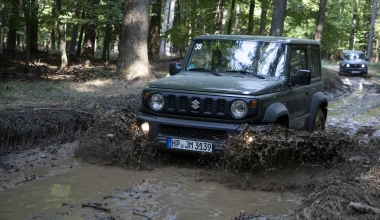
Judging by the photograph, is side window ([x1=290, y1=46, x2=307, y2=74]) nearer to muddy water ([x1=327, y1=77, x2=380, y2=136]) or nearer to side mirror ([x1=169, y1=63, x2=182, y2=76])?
side mirror ([x1=169, y1=63, x2=182, y2=76])

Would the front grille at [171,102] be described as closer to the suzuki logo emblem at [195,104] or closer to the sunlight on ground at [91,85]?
the suzuki logo emblem at [195,104]

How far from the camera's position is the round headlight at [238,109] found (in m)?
6.44

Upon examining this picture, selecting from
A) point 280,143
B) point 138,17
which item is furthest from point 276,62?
point 138,17

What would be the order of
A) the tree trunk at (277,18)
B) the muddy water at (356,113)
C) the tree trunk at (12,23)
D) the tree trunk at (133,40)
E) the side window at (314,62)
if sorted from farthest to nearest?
the tree trunk at (277,18) → the tree trunk at (12,23) → the tree trunk at (133,40) → the muddy water at (356,113) → the side window at (314,62)

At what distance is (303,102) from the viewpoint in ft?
26.3

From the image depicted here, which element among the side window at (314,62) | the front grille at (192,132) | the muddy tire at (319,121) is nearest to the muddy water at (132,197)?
the front grille at (192,132)

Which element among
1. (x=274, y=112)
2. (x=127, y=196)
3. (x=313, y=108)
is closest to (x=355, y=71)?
(x=313, y=108)

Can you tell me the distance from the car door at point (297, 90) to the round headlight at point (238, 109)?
44.5 inches

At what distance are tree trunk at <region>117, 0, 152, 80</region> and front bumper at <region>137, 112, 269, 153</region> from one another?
350 inches

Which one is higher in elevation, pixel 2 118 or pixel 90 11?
pixel 90 11

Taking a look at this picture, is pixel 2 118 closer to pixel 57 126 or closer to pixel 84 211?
pixel 57 126

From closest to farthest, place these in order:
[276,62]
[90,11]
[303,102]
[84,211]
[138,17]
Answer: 1. [84,211]
2. [276,62]
3. [303,102]
4. [138,17]
5. [90,11]

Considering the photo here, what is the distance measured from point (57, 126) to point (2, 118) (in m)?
1.00

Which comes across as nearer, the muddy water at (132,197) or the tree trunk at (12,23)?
the muddy water at (132,197)
